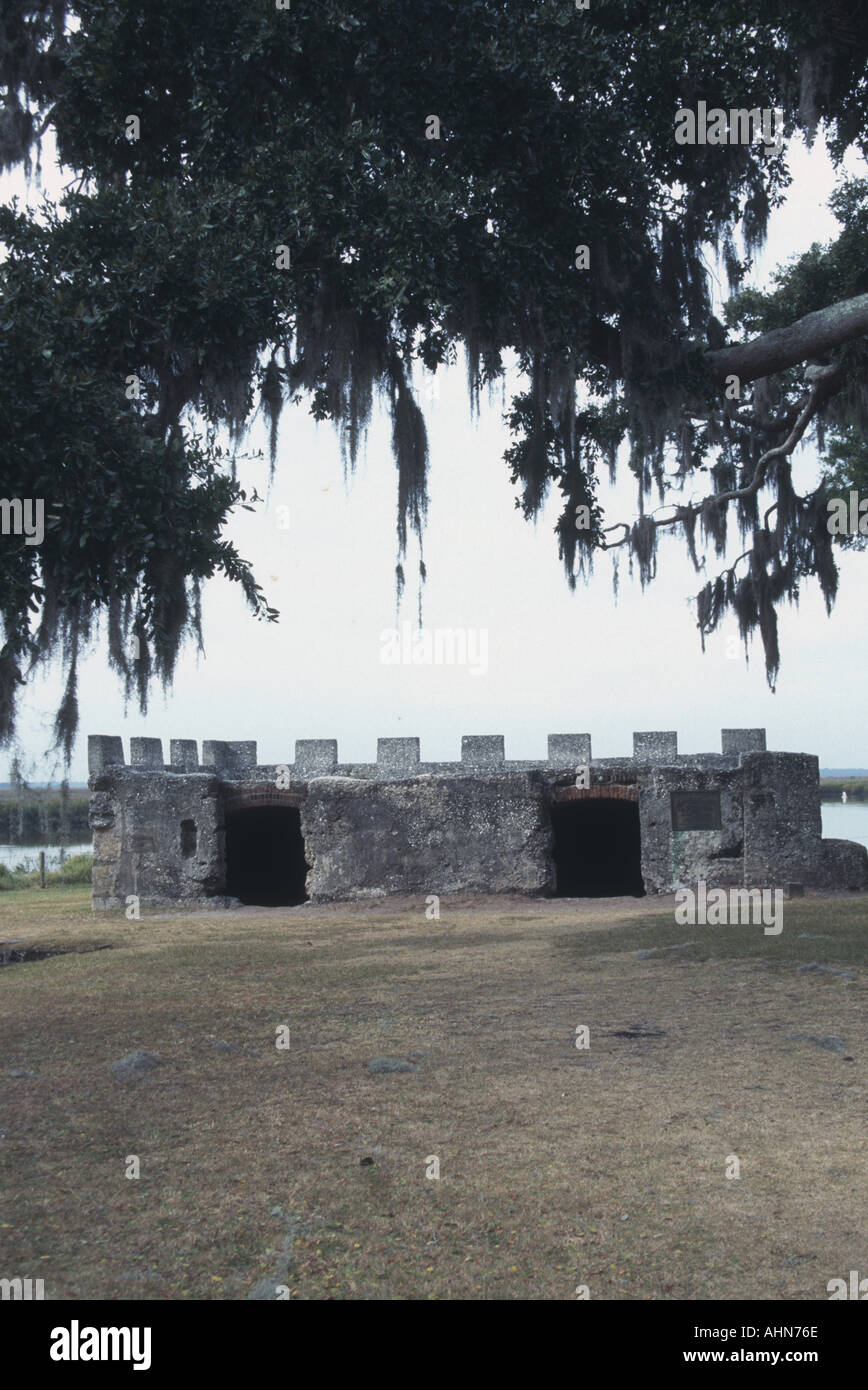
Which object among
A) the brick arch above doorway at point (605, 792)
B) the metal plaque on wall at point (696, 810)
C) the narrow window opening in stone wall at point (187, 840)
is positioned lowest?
the narrow window opening in stone wall at point (187, 840)

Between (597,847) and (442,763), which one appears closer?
(442,763)

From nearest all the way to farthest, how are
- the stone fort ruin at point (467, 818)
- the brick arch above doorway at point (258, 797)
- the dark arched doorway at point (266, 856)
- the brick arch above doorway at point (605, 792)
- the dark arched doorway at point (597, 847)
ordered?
the stone fort ruin at point (467, 818)
the brick arch above doorway at point (605, 792)
the brick arch above doorway at point (258, 797)
the dark arched doorway at point (266, 856)
the dark arched doorway at point (597, 847)

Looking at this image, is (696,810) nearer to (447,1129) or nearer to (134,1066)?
(134,1066)

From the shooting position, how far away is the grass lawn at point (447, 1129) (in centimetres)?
366

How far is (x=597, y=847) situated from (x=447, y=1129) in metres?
17.8

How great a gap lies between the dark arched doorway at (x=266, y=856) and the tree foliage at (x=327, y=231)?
10.4m

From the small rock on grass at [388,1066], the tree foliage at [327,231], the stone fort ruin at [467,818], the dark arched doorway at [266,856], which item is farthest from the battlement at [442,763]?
the small rock on grass at [388,1066]

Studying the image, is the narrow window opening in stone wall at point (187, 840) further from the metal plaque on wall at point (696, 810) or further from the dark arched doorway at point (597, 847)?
the dark arched doorway at point (597, 847)

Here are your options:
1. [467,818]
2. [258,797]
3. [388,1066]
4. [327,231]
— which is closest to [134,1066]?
[388,1066]

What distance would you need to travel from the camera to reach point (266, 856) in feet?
74.0

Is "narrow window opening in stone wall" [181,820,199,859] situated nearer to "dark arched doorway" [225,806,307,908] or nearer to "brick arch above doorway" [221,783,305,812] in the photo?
"brick arch above doorway" [221,783,305,812]

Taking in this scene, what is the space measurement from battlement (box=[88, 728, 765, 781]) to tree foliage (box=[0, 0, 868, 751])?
233 inches

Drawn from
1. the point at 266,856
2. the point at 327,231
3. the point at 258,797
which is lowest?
the point at 266,856

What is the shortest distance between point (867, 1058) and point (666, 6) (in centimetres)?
906
